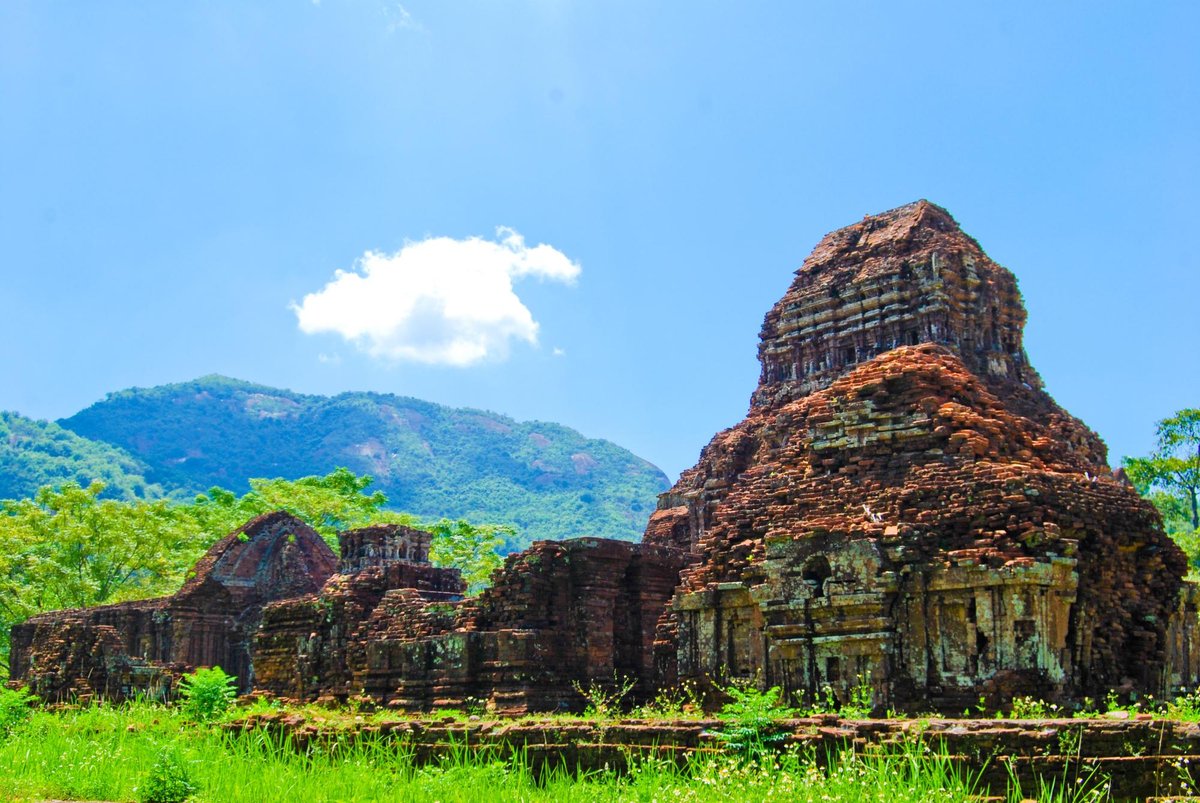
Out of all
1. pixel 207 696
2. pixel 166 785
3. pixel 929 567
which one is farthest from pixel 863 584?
pixel 207 696

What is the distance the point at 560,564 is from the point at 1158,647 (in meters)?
8.43

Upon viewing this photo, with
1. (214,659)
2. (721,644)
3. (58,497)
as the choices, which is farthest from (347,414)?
(721,644)

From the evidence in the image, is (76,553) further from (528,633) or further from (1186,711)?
(1186,711)

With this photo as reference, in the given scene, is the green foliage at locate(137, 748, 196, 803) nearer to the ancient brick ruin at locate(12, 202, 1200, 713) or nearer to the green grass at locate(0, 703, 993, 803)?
the green grass at locate(0, 703, 993, 803)

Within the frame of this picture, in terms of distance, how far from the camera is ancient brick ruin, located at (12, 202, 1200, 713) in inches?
567

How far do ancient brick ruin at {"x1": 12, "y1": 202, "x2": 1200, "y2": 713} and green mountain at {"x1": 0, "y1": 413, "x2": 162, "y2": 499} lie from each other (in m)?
103

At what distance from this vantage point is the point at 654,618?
64.7 ft

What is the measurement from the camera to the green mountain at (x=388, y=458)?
162 meters

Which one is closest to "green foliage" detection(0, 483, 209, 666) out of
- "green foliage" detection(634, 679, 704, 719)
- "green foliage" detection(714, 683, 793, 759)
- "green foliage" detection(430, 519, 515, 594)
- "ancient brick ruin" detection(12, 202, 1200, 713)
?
"green foliage" detection(430, 519, 515, 594)

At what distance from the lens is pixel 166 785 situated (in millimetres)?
10609

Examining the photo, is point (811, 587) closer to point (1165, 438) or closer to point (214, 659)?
point (214, 659)

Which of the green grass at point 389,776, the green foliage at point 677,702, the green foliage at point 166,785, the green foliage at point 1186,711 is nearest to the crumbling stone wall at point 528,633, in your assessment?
the green foliage at point 677,702

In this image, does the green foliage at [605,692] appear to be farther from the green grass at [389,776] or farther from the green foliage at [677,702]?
the green grass at [389,776]

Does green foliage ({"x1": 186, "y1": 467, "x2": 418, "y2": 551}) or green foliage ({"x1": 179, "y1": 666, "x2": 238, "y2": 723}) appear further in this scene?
green foliage ({"x1": 186, "y1": 467, "x2": 418, "y2": 551})
